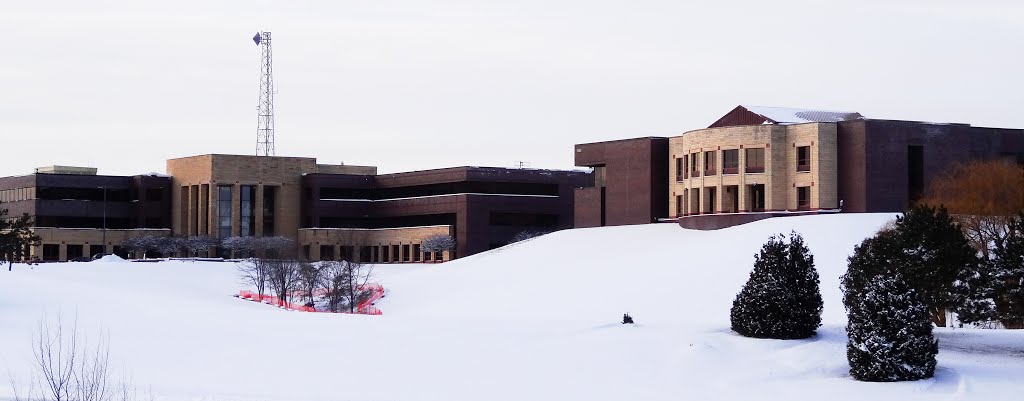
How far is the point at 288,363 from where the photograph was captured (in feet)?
172

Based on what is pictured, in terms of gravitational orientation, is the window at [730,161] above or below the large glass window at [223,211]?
above

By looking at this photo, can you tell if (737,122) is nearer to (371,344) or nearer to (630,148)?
(630,148)

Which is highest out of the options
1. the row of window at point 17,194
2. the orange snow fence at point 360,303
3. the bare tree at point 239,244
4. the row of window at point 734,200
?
the row of window at point 17,194

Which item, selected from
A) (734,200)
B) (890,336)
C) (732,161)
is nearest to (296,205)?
(734,200)

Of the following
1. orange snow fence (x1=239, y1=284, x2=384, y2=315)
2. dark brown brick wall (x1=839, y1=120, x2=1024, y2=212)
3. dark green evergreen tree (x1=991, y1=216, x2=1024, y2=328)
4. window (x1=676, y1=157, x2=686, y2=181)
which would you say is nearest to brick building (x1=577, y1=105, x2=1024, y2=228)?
dark brown brick wall (x1=839, y1=120, x2=1024, y2=212)

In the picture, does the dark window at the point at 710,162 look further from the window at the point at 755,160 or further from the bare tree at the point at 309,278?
the bare tree at the point at 309,278

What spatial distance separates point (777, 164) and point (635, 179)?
1391 centimetres

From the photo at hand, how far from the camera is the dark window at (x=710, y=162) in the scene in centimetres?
9981

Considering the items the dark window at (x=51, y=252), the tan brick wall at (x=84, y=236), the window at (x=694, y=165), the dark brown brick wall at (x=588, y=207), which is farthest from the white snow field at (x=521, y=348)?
the tan brick wall at (x=84, y=236)

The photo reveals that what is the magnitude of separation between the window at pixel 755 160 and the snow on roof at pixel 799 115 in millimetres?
2385

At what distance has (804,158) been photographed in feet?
319

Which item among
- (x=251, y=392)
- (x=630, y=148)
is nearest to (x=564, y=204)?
(x=630, y=148)

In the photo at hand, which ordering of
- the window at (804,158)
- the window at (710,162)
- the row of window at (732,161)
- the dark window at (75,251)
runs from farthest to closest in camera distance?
the dark window at (75,251)
the window at (710,162)
the row of window at (732,161)
the window at (804,158)

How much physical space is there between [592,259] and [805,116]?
1909 centimetres
